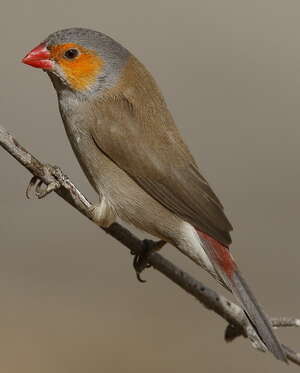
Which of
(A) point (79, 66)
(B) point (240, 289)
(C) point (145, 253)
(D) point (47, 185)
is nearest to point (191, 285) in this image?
(B) point (240, 289)

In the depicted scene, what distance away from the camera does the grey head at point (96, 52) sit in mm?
5578

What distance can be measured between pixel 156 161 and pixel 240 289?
0.72 metres

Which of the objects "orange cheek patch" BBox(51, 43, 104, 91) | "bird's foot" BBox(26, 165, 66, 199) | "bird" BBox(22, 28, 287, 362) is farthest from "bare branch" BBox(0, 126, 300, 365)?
"orange cheek patch" BBox(51, 43, 104, 91)

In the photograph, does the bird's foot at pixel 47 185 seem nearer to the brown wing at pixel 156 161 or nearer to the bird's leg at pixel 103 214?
the bird's leg at pixel 103 214

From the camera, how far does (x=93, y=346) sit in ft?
25.0

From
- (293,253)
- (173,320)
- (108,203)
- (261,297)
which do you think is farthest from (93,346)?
(108,203)

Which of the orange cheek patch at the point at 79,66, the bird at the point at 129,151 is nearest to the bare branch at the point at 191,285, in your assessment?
the bird at the point at 129,151

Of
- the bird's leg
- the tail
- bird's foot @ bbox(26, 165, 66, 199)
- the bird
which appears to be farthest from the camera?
the bird

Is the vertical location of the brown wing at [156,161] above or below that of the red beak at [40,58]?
below

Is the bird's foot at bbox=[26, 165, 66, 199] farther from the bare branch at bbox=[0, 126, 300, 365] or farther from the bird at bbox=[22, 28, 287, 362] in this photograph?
the bird at bbox=[22, 28, 287, 362]

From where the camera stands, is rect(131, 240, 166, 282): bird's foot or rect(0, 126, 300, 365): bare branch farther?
rect(131, 240, 166, 282): bird's foot

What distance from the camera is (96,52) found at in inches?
222

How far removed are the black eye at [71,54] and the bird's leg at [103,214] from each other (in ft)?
2.21

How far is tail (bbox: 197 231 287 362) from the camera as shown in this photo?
491 centimetres
